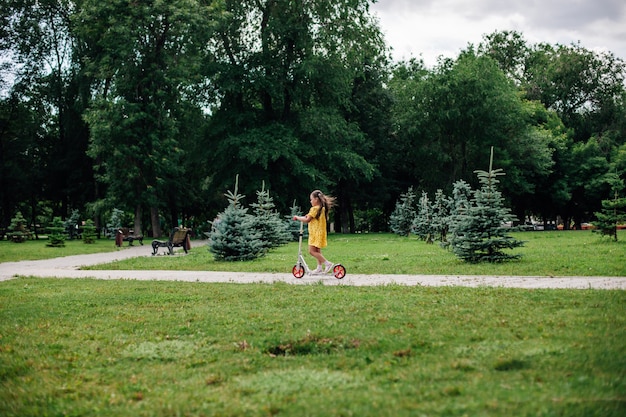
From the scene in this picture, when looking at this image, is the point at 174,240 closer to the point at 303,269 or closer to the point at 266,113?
the point at 303,269

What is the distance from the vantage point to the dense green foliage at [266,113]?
38.7 metres

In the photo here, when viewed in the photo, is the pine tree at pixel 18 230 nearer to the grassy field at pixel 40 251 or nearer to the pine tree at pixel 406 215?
the grassy field at pixel 40 251

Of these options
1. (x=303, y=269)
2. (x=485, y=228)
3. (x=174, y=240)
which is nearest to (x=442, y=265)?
(x=485, y=228)

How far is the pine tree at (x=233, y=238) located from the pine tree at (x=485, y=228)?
604 centimetres

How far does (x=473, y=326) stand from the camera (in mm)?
7113

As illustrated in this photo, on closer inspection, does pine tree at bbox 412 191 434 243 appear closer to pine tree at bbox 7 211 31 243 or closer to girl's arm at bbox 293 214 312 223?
girl's arm at bbox 293 214 312 223

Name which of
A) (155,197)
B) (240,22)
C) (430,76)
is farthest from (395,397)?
(430,76)

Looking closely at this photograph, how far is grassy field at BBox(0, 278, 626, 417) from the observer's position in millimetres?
4742

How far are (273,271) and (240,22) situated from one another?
2947cm

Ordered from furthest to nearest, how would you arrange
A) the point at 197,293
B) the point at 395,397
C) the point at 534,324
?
the point at 197,293, the point at 534,324, the point at 395,397

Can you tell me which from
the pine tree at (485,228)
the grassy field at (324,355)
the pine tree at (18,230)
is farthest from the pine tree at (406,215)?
the grassy field at (324,355)

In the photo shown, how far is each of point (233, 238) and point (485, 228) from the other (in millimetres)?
7129

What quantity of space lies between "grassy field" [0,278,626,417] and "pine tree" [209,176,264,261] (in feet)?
27.4

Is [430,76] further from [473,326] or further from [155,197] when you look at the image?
[473,326]
